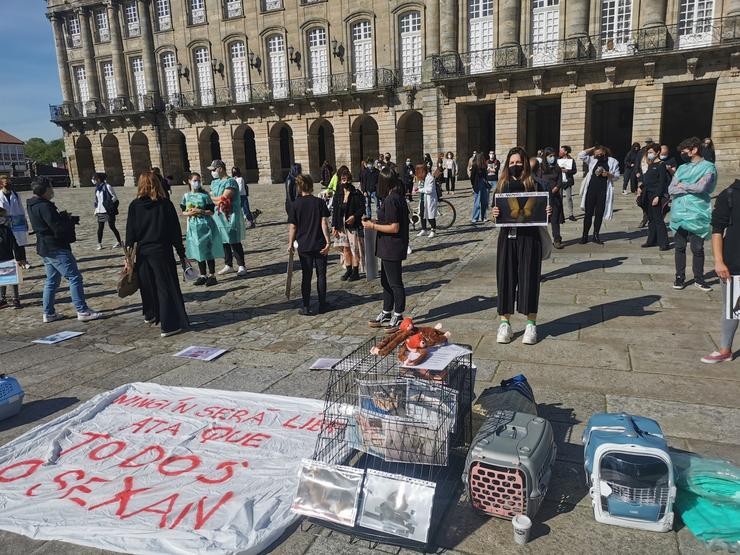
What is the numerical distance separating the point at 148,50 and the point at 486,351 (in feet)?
131

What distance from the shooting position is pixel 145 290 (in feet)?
22.9

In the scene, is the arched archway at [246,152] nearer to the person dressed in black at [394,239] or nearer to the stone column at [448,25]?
the stone column at [448,25]

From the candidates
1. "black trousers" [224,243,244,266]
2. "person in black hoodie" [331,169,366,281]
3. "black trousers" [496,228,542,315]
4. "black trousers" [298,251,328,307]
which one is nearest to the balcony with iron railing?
"person in black hoodie" [331,169,366,281]

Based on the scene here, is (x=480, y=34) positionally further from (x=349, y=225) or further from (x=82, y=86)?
(x=82, y=86)

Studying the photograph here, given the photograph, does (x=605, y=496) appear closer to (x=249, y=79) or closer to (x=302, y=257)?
(x=302, y=257)

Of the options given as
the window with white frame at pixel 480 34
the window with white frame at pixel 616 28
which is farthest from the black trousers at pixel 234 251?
the window with white frame at pixel 616 28

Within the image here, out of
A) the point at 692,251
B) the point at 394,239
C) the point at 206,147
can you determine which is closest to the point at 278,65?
the point at 206,147

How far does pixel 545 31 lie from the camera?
2577 cm

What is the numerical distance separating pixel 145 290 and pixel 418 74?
25884 millimetres

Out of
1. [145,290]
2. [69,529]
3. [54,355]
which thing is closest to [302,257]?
[145,290]

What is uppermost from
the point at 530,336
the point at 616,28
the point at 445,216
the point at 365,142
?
the point at 616,28

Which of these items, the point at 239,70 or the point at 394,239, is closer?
the point at 394,239

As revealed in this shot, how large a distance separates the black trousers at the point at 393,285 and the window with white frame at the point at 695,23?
76.8ft

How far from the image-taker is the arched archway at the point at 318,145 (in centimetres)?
3375
